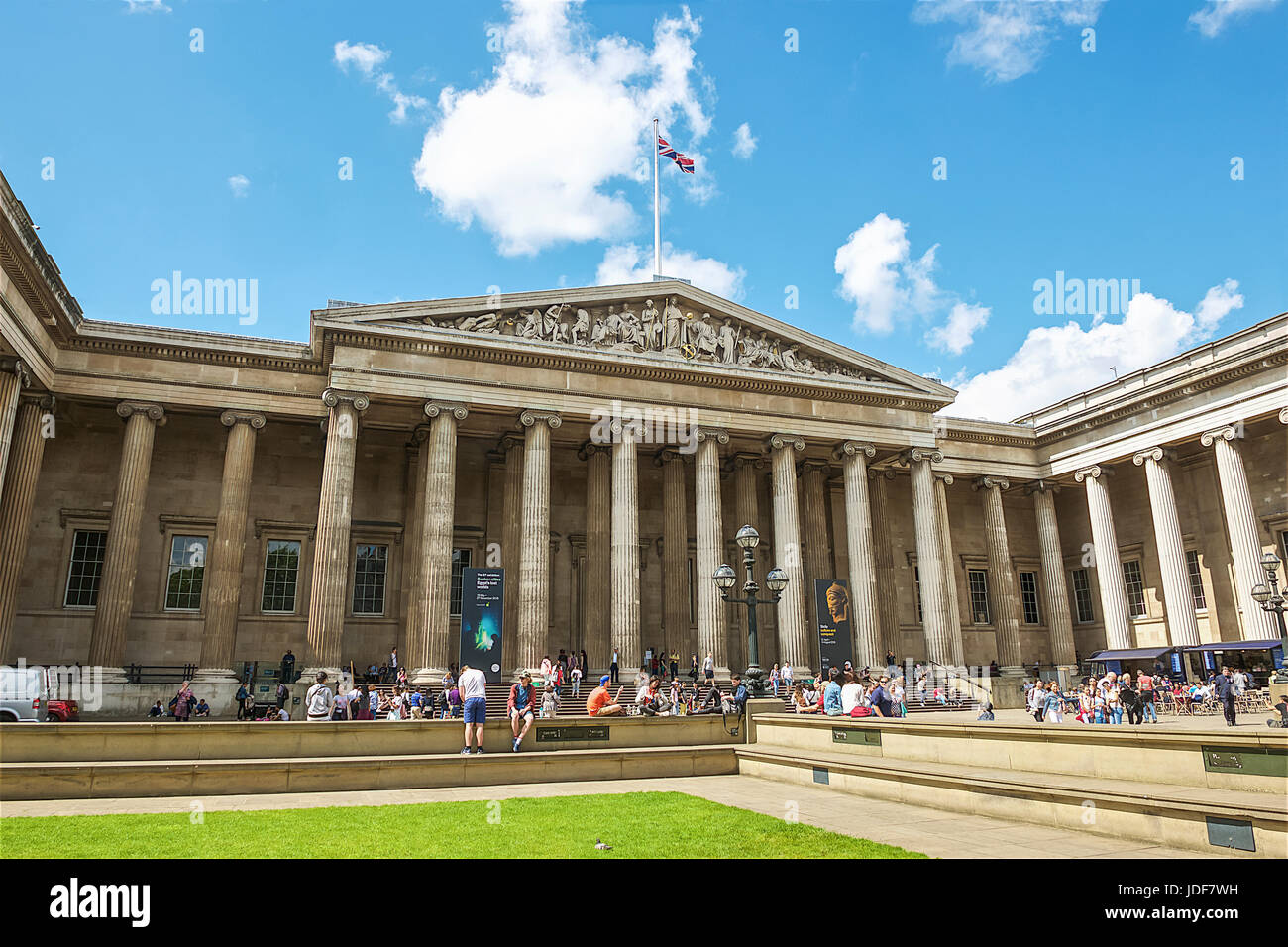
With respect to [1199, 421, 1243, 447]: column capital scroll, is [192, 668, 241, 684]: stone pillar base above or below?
below

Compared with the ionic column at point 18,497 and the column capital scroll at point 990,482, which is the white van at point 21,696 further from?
the column capital scroll at point 990,482

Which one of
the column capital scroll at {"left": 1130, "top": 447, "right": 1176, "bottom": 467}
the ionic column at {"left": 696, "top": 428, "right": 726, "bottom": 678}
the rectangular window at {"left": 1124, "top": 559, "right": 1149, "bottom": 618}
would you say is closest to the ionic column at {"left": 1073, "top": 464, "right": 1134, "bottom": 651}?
the rectangular window at {"left": 1124, "top": 559, "right": 1149, "bottom": 618}

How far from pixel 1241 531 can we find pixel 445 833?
34.4 metres

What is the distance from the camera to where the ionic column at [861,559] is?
33.3 meters

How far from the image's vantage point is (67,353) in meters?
29.0

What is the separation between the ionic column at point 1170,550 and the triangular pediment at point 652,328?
359 inches

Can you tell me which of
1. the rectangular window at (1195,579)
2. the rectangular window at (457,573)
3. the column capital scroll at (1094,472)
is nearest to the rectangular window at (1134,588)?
the rectangular window at (1195,579)

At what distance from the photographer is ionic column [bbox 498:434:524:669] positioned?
106ft

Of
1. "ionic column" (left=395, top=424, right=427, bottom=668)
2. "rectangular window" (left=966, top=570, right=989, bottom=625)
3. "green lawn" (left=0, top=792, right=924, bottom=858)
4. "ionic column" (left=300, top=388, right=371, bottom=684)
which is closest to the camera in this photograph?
"green lawn" (left=0, top=792, right=924, bottom=858)

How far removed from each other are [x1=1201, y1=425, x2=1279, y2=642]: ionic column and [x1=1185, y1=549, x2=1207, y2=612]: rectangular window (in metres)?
3.65

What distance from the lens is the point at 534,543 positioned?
96.9 ft

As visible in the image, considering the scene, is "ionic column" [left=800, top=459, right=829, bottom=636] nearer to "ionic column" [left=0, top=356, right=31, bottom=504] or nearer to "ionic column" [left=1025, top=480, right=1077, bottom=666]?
"ionic column" [left=1025, top=480, right=1077, bottom=666]
